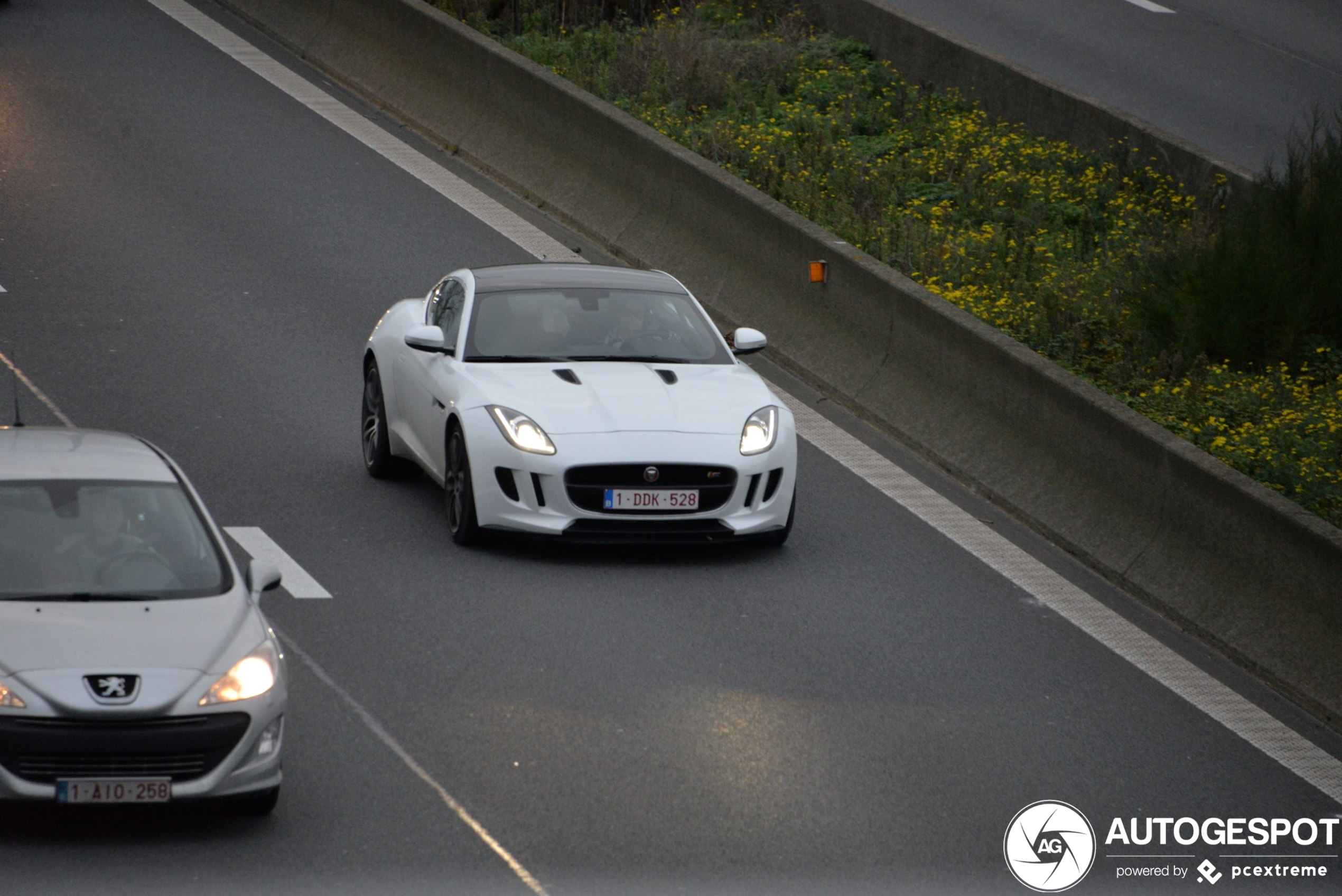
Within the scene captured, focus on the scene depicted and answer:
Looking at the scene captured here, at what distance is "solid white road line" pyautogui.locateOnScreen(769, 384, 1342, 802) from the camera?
9578 millimetres

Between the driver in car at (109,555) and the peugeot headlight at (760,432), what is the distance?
4.30 metres

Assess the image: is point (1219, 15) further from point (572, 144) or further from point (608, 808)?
point (608, 808)

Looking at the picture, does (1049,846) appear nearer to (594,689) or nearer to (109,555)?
(594,689)

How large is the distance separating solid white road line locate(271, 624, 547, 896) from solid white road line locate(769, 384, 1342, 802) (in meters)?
3.93

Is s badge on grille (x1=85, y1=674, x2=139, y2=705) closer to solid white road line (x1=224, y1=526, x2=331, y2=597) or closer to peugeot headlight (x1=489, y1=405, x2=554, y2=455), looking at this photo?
solid white road line (x1=224, y1=526, x2=331, y2=597)

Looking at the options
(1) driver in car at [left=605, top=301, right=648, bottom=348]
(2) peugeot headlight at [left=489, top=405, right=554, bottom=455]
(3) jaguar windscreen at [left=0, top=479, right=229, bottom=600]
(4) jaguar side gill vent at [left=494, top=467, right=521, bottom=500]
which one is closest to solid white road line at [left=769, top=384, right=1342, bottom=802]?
(1) driver in car at [left=605, top=301, right=648, bottom=348]

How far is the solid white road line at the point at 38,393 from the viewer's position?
13438mm

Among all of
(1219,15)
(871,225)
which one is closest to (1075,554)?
(871,225)

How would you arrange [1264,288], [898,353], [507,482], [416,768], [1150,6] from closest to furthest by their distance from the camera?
1. [416,768]
2. [507,482]
3. [1264,288]
4. [898,353]
5. [1150,6]

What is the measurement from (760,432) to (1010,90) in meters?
11.1

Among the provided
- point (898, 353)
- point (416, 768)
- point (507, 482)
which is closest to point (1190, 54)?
point (898, 353)

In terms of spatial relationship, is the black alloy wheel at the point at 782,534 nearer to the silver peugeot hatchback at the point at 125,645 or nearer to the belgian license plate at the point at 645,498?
the belgian license plate at the point at 645,498

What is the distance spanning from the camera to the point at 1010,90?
2162cm

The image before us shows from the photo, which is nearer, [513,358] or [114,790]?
[114,790]
